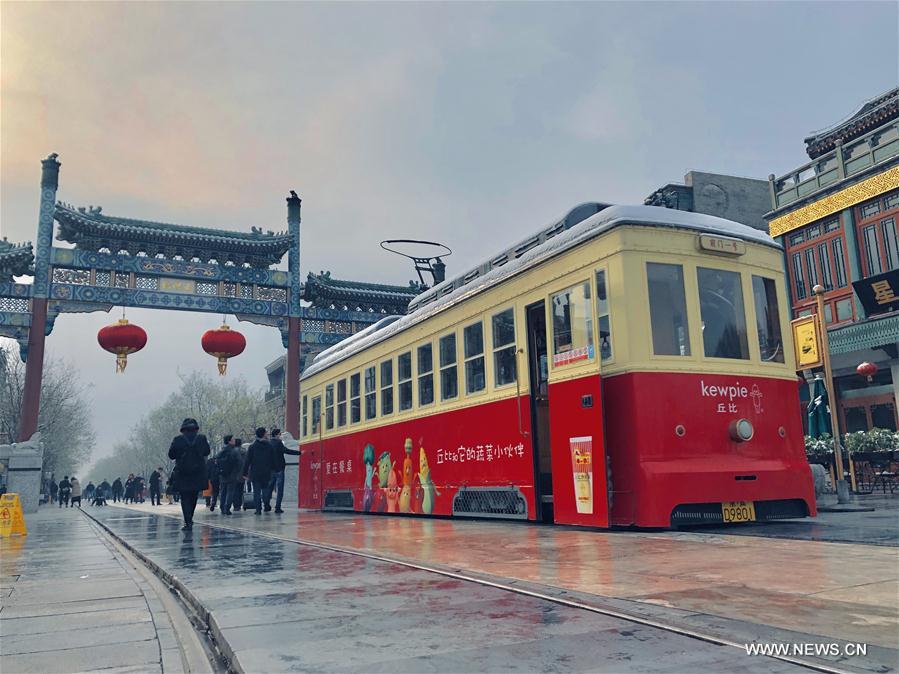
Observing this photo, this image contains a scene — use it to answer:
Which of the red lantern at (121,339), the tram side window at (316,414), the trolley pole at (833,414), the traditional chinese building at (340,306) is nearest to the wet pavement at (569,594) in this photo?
the trolley pole at (833,414)

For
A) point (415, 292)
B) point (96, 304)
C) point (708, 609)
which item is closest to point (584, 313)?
point (708, 609)

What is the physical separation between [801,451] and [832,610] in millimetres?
4572

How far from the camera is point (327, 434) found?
14922 mm

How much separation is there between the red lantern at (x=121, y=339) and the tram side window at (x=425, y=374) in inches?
334

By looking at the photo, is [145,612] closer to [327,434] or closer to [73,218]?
[327,434]

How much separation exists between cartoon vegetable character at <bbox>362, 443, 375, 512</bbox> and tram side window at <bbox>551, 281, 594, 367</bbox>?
5723 millimetres

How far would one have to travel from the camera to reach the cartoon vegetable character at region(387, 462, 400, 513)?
454 inches

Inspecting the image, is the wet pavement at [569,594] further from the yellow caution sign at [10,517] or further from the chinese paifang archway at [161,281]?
the chinese paifang archway at [161,281]

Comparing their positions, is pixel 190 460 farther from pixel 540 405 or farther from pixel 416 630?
pixel 416 630

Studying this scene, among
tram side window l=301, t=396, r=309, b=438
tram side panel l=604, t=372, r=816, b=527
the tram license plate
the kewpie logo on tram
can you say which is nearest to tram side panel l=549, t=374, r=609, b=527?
the kewpie logo on tram

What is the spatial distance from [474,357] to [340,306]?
75.0ft

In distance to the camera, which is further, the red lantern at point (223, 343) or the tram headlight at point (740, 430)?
the red lantern at point (223, 343)

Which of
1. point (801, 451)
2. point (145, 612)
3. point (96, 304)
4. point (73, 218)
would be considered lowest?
point (145, 612)

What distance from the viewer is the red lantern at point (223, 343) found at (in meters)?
17.6
